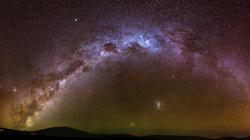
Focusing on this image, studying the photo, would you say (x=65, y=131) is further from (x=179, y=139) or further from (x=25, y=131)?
(x=25, y=131)

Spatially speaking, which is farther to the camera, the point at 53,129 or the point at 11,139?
the point at 53,129

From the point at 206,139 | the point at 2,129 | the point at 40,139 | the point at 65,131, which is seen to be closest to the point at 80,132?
the point at 65,131

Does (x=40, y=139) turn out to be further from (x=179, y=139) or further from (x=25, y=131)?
(x=179, y=139)

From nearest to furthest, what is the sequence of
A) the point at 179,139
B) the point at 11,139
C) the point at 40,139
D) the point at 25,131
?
the point at 11,139
the point at 40,139
the point at 25,131
the point at 179,139

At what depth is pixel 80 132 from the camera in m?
79.0

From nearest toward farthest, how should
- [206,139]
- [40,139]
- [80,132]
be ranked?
[40,139] < [206,139] < [80,132]

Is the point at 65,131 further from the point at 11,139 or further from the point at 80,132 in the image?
the point at 11,139

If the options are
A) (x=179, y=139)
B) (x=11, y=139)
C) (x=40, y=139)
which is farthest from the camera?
(x=179, y=139)

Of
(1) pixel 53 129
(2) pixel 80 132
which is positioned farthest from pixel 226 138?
(1) pixel 53 129

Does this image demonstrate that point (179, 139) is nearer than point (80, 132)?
Yes

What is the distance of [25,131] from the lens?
1475 inches

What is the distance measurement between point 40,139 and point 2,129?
13262 mm

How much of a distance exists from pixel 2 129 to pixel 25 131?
3.57 metres

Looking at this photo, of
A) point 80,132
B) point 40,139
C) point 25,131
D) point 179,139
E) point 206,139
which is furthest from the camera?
point 80,132
